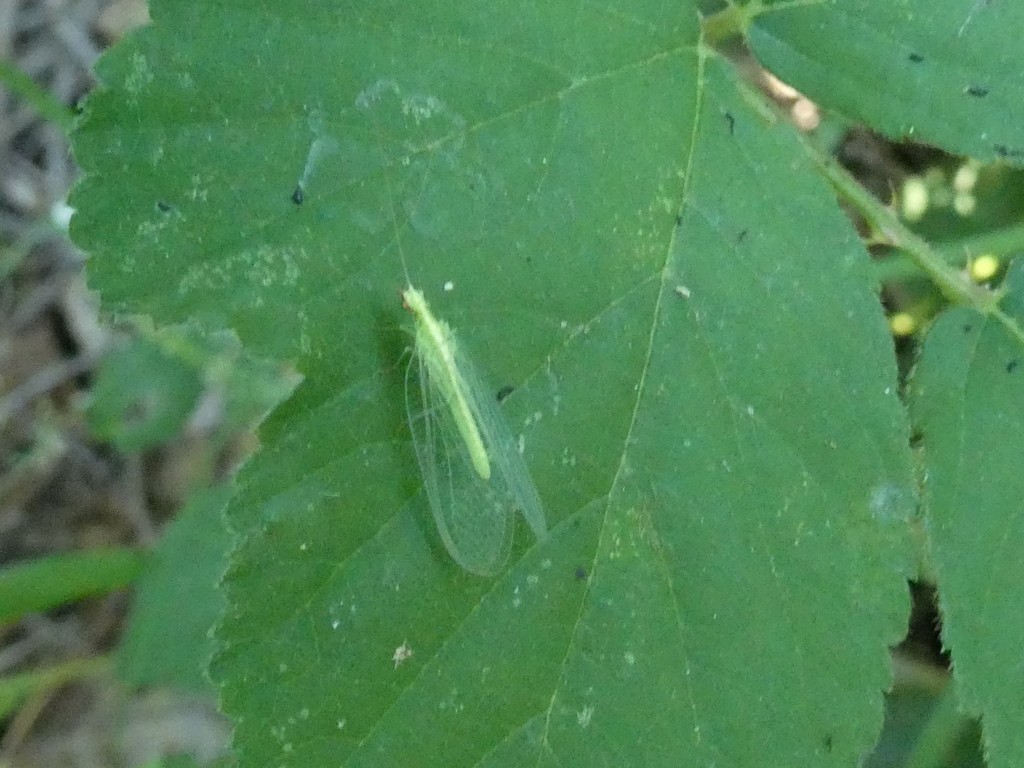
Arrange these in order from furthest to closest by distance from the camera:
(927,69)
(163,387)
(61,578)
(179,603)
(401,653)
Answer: (163,387) → (179,603) → (61,578) → (927,69) → (401,653)

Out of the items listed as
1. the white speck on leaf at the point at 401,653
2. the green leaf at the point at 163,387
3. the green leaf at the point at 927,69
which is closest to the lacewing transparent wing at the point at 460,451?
the white speck on leaf at the point at 401,653

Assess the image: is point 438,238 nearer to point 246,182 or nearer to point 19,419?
point 246,182

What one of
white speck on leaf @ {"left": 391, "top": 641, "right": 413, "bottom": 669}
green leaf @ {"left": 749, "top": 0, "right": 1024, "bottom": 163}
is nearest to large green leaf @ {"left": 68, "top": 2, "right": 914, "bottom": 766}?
white speck on leaf @ {"left": 391, "top": 641, "right": 413, "bottom": 669}

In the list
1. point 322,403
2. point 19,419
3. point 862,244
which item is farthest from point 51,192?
point 862,244

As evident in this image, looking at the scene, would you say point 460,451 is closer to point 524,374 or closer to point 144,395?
point 524,374

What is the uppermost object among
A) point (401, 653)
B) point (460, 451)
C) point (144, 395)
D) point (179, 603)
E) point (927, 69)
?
point (927, 69)

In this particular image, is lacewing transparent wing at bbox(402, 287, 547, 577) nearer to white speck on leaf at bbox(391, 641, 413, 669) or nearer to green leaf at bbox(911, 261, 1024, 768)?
white speck on leaf at bbox(391, 641, 413, 669)

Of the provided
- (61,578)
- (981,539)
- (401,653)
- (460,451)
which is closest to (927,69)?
(981,539)
